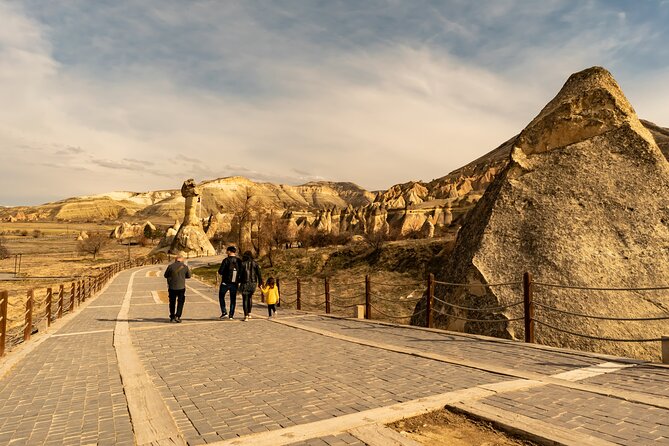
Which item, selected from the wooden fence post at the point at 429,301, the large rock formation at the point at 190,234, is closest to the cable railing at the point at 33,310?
the wooden fence post at the point at 429,301

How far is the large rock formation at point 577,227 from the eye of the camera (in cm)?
858

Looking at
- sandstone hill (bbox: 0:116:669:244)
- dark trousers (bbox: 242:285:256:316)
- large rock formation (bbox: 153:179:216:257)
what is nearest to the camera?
dark trousers (bbox: 242:285:256:316)

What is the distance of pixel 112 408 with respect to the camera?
4727mm

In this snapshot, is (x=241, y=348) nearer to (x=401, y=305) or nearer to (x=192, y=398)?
(x=192, y=398)

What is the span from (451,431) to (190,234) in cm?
6663

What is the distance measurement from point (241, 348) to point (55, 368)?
2.90 m

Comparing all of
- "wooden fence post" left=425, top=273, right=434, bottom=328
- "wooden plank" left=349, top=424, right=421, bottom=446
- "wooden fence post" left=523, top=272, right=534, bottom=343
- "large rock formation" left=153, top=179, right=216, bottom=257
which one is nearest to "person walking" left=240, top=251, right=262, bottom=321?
"wooden fence post" left=425, top=273, right=434, bottom=328

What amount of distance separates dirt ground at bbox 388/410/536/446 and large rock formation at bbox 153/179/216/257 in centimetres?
6479

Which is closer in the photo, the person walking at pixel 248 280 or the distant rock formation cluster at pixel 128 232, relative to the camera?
the person walking at pixel 248 280

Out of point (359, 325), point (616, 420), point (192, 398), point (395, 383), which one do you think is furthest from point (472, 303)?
point (192, 398)

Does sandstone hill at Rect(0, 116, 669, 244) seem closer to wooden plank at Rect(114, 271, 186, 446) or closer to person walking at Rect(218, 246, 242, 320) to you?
person walking at Rect(218, 246, 242, 320)

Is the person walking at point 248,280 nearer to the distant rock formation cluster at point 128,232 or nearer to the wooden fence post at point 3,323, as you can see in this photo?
the wooden fence post at point 3,323

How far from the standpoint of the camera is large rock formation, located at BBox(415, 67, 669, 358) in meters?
8.58

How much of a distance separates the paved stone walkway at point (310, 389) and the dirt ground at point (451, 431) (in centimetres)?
13
